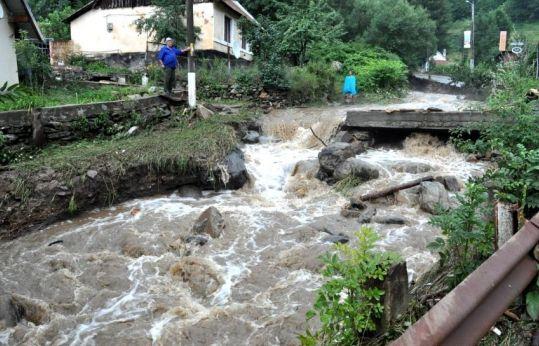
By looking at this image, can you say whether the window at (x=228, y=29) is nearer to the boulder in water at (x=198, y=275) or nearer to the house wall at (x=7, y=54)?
the house wall at (x=7, y=54)

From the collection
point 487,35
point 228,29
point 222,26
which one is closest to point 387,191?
point 222,26

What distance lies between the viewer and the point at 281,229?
7809mm

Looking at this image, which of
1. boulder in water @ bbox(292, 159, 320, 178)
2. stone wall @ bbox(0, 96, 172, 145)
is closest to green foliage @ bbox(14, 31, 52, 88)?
stone wall @ bbox(0, 96, 172, 145)

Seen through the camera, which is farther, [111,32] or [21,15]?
[111,32]

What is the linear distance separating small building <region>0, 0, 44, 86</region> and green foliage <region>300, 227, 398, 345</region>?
1489cm

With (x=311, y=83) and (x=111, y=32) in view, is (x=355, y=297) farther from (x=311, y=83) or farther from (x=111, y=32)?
(x=111, y=32)

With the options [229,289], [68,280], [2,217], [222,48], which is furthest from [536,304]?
[222,48]

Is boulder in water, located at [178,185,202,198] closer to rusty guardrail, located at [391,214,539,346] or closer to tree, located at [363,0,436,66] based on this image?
rusty guardrail, located at [391,214,539,346]

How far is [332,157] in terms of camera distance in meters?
10.2

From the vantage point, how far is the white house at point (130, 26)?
2258cm

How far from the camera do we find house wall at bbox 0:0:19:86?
1436cm

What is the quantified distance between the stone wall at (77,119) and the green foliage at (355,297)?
8215mm

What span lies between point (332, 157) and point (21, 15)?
11857 millimetres

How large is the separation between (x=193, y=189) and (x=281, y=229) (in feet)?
8.73
